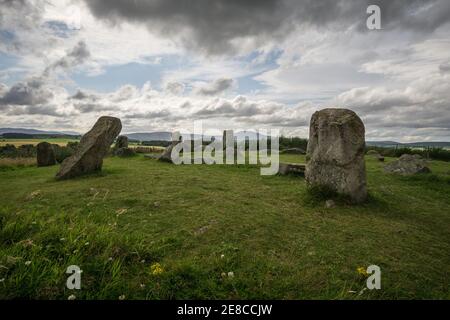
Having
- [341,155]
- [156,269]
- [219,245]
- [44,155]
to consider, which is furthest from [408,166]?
[44,155]

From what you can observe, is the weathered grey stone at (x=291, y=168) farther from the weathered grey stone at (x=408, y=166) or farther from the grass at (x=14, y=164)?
the grass at (x=14, y=164)

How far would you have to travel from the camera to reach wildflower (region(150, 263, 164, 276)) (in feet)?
13.5

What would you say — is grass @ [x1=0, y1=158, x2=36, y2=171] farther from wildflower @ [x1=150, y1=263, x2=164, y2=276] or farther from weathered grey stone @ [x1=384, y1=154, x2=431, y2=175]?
weathered grey stone @ [x1=384, y1=154, x2=431, y2=175]

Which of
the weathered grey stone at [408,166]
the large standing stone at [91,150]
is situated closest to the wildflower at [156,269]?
the large standing stone at [91,150]

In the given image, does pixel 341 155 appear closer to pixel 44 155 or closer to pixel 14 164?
pixel 44 155

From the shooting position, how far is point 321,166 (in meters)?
9.68

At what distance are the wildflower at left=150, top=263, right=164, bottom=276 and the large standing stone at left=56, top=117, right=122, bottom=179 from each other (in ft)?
36.4

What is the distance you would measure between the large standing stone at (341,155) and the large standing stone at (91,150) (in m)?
10.3

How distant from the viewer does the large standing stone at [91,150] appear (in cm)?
1373

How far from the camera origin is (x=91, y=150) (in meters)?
14.1

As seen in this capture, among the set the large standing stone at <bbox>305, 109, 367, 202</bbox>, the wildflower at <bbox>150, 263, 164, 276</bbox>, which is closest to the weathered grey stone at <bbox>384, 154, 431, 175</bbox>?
the large standing stone at <bbox>305, 109, 367, 202</bbox>
